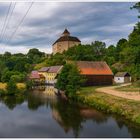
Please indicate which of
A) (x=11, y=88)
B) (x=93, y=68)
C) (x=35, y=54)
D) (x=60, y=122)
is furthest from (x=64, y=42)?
(x=60, y=122)

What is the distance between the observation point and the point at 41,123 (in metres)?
24.2

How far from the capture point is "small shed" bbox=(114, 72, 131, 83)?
191 feet

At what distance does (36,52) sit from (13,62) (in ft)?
90.6

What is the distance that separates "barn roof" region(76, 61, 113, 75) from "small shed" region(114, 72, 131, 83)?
228 inches

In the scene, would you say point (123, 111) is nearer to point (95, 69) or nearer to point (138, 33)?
point (138, 33)

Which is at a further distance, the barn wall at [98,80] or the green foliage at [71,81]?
the barn wall at [98,80]

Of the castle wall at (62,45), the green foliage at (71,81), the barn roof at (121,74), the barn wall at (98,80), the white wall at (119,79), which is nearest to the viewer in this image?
the green foliage at (71,81)

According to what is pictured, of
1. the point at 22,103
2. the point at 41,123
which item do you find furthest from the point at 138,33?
the point at 22,103

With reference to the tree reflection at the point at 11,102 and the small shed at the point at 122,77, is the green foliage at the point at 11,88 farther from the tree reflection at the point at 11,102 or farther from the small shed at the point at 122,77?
the small shed at the point at 122,77

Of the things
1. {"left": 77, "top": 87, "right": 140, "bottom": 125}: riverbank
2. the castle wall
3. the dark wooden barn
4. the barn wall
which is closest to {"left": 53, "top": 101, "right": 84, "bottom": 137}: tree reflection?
{"left": 77, "top": 87, "right": 140, "bottom": 125}: riverbank

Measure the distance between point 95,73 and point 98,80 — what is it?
1.47 metres

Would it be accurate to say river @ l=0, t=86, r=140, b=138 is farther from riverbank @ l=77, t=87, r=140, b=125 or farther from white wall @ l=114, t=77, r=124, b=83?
white wall @ l=114, t=77, r=124, b=83

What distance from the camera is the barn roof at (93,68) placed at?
51.5 meters

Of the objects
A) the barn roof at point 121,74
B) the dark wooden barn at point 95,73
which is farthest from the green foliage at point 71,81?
the barn roof at point 121,74
